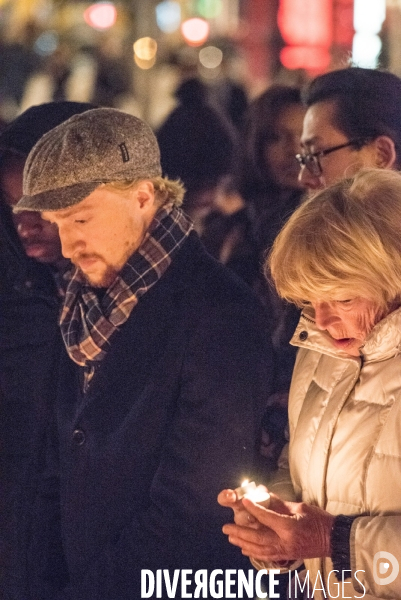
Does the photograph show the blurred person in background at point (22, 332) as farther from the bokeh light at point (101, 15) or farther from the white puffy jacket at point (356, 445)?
the bokeh light at point (101, 15)

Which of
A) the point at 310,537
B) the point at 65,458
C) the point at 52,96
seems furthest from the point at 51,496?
the point at 52,96

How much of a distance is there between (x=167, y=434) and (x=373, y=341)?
0.76 m

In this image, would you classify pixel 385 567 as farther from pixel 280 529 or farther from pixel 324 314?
pixel 324 314

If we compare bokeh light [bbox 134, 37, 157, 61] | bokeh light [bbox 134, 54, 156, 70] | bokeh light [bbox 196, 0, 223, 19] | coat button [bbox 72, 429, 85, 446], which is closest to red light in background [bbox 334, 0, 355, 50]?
bokeh light [bbox 134, 54, 156, 70]

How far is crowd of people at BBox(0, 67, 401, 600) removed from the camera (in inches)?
104

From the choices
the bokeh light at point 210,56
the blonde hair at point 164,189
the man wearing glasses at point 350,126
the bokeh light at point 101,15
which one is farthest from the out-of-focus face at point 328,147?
the bokeh light at point 101,15

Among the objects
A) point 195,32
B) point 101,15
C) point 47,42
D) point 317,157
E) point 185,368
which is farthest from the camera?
point 195,32

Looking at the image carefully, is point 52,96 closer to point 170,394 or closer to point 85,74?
point 85,74

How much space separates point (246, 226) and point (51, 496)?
6.11 ft

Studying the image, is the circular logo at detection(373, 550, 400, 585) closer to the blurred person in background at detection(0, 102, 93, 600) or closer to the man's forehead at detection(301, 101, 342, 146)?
the blurred person in background at detection(0, 102, 93, 600)

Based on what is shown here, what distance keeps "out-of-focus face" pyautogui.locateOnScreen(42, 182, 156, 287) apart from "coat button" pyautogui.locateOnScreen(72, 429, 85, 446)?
0.47m

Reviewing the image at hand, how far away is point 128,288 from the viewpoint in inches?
128

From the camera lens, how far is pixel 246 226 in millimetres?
4957

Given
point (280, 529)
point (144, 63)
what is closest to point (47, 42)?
point (144, 63)
